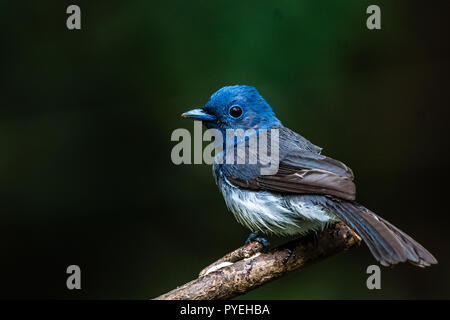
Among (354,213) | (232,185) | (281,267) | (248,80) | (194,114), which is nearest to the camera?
(354,213)

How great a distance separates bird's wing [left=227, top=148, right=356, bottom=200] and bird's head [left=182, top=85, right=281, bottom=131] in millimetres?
502

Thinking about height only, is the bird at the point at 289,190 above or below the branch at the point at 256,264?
above

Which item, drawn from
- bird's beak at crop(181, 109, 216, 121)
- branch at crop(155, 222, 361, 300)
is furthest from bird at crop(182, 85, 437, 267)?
branch at crop(155, 222, 361, 300)

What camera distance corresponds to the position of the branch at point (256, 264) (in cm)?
357

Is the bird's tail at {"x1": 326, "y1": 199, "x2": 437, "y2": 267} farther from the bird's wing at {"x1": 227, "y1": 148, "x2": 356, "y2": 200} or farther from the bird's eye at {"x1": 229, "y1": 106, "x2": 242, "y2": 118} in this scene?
the bird's eye at {"x1": 229, "y1": 106, "x2": 242, "y2": 118}

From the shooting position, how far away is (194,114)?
4.61m

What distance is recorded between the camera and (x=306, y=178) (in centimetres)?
379

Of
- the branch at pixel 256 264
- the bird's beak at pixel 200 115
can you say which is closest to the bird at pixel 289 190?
the bird's beak at pixel 200 115

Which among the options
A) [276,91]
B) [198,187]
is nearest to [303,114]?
[276,91]

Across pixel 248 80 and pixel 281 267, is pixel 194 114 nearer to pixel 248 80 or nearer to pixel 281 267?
pixel 248 80

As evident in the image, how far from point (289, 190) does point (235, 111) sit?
1.00 metres

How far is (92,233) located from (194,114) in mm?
1824

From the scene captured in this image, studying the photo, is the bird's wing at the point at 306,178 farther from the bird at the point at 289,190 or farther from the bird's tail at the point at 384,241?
the bird's tail at the point at 384,241

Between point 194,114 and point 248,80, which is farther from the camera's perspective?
point 248,80
